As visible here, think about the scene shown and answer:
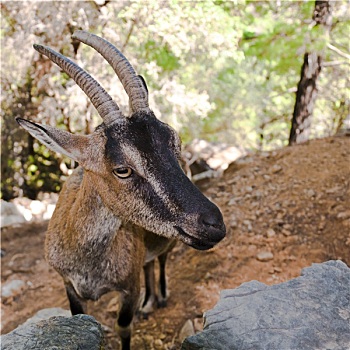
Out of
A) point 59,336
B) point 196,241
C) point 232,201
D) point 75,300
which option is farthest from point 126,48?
point 59,336

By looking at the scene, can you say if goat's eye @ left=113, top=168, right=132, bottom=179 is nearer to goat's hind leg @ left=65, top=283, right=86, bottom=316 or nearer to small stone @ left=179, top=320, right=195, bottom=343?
goat's hind leg @ left=65, top=283, right=86, bottom=316

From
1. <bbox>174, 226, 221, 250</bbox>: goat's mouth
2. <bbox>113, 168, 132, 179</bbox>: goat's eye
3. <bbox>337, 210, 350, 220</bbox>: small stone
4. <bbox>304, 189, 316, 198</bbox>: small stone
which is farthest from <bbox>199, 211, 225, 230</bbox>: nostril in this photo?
<bbox>304, 189, 316, 198</bbox>: small stone

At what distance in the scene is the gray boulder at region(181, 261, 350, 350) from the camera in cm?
295

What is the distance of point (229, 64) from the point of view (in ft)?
51.9

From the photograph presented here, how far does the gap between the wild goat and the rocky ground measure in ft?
4.55

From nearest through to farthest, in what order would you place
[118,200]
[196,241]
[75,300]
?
1. [196,241]
2. [118,200]
3. [75,300]

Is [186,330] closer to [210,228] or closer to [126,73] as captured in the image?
[210,228]

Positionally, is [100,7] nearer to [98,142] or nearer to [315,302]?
[98,142]

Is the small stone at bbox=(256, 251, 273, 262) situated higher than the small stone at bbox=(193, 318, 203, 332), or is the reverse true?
the small stone at bbox=(256, 251, 273, 262)

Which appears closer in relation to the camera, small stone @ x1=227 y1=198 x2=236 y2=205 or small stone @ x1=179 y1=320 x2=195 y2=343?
small stone @ x1=179 y1=320 x2=195 y2=343

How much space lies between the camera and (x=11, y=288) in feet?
22.7

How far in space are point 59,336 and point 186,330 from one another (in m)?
2.48

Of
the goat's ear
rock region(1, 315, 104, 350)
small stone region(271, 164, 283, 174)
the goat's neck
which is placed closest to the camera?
rock region(1, 315, 104, 350)

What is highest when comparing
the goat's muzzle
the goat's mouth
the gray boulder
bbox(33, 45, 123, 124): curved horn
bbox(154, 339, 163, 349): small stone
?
bbox(33, 45, 123, 124): curved horn
